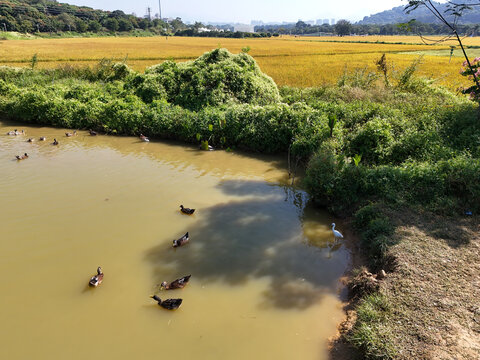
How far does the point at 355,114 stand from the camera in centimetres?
1054

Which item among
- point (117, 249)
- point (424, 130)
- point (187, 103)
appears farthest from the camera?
point (187, 103)

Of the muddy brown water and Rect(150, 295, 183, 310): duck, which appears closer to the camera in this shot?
the muddy brown water

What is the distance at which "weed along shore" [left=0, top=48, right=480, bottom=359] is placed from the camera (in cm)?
420

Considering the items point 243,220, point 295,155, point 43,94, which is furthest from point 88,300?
point 43,94

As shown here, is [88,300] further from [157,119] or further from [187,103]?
[187,103]

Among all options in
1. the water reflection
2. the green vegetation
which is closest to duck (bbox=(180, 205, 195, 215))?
the water reflection

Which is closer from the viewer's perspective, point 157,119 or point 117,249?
point 117,249

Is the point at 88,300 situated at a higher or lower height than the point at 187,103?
lower

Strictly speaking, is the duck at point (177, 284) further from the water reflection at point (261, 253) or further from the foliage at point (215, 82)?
the foliage at point (215, 82)

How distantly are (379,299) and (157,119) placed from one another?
10.5 m

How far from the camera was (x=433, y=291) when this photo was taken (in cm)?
445

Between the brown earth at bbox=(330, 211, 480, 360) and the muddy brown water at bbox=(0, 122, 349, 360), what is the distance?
898mm

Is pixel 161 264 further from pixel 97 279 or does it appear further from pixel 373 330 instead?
pixel 373 330

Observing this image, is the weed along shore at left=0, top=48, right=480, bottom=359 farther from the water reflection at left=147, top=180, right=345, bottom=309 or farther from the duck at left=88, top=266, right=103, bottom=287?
the duck at left=88, top=266, right=103, bottom=287
